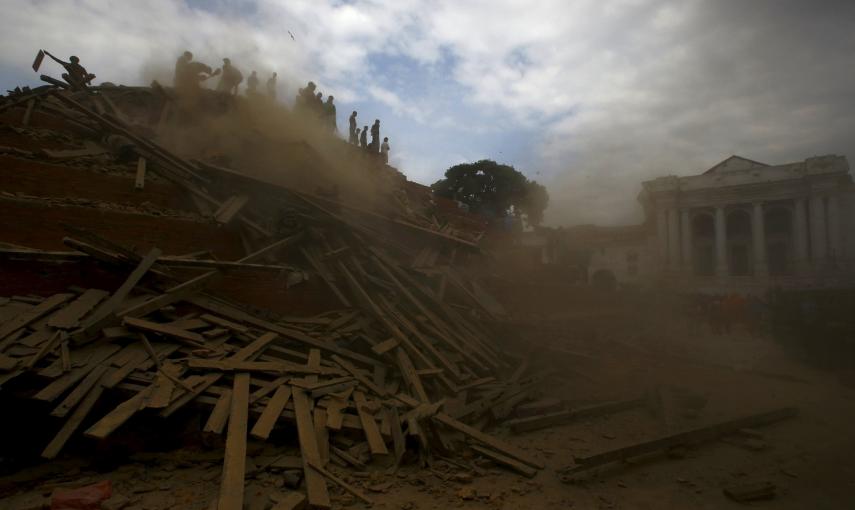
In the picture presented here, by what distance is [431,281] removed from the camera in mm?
11117

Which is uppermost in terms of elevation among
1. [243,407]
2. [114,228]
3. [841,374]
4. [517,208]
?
[517,208]

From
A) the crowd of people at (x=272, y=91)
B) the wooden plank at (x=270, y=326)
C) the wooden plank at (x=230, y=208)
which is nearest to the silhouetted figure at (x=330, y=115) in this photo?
the crowd of people at (x=272, y=91)

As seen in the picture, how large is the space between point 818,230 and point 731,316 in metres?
20.6

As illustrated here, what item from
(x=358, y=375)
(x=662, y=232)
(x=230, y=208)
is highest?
(x=662, y=232)

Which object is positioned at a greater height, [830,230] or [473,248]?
[830,230]

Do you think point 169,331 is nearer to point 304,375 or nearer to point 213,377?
point 213,377

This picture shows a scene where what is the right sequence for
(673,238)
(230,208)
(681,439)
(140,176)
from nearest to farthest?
1. (681,439)
2. (140,176)
3. (230,208)
4. (673,238)

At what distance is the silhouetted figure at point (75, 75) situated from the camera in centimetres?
1460

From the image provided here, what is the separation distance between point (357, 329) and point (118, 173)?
6.31m

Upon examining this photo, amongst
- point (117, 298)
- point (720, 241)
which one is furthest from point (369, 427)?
point (720, 241)

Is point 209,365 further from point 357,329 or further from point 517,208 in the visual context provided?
point 517,208

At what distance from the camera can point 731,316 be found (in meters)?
16.0

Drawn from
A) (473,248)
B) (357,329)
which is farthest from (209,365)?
(473,248)

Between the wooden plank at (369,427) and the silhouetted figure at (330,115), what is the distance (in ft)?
51.6
